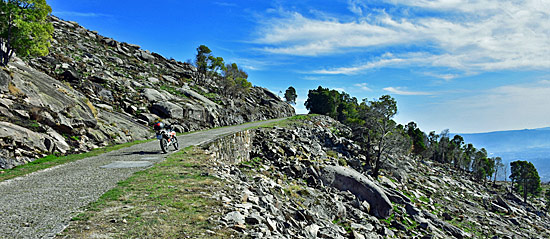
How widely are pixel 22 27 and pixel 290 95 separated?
10789 cm

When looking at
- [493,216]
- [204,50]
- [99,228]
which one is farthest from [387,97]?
[204,50]

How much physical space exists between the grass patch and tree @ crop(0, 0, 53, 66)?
823 inches

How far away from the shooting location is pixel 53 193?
845cm

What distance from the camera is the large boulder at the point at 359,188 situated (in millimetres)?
24531

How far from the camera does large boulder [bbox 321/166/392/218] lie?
2453 centimetres

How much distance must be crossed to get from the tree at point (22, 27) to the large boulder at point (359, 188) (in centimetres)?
2786

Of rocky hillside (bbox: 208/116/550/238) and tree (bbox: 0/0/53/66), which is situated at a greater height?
tree (bbox: 0/0/53/66)

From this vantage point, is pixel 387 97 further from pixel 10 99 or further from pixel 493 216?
pixel 10 99

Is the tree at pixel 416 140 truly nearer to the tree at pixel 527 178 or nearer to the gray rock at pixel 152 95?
the tree at pixel 527 178

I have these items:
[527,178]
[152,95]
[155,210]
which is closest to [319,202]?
[155,210]

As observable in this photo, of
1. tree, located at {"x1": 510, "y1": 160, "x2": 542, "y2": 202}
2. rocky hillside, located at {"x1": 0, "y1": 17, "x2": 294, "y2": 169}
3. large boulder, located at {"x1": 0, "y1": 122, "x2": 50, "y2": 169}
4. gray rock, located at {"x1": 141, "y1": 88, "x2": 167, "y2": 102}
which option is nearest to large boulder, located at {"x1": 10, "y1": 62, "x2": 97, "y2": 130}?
rocky hillside, located at {"x1": 0, "y1": 17, "x2": 294, "y2": 169}

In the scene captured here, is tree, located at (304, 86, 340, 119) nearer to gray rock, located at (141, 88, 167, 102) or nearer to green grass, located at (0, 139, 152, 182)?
gray rock, located at (141, 88, 167, 102)

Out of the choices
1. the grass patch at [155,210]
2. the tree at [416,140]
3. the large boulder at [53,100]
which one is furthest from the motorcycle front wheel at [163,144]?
the tree at [416,140]

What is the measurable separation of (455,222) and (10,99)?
43815 millimetres
